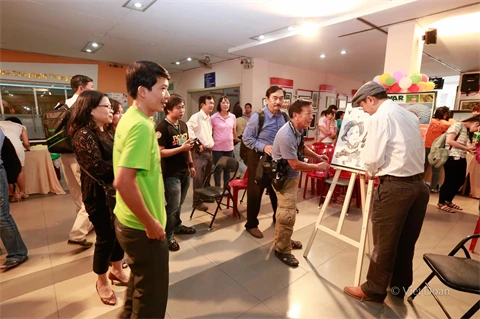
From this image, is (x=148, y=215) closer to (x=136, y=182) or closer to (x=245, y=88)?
(x=136, y=182)

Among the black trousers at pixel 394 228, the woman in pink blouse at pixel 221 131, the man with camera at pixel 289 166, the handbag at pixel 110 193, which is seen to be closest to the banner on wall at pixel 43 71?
the woman in pink blouse at pixel 221 131

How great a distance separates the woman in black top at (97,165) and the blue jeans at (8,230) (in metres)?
1.00

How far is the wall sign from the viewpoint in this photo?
711 cm

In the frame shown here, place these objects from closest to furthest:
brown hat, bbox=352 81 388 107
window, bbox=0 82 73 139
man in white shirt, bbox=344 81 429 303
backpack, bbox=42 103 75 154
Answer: man in white shirt, bbox=344 81 429 303, brown hat, bbox=352 81 388 107, backpack, bbox=42 103 75 154, window, bbox=0 82 73 139

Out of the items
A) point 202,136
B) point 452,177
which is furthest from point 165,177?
point 452,177

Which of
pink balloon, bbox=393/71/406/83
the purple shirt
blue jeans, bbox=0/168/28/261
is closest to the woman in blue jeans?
blue jeans, bbox=0/168/28/261

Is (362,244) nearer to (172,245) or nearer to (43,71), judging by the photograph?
(172,245)

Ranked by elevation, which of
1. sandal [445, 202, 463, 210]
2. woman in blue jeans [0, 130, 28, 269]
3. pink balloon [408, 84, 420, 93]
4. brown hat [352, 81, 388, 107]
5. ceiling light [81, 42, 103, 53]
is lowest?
sandal [445, 202, 463, 210]

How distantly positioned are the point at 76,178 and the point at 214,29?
332 centimetres

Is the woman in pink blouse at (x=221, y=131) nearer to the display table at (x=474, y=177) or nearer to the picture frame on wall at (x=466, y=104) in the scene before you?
the display table at (x=474, y=177)

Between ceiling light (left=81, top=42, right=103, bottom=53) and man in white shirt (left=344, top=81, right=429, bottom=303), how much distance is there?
19.4ft

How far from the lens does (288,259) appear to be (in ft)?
7.36

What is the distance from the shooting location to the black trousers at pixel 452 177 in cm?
370

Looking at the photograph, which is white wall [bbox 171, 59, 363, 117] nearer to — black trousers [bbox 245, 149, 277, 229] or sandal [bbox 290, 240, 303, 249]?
black trousers [bbox 245, 149, 277, 229]
